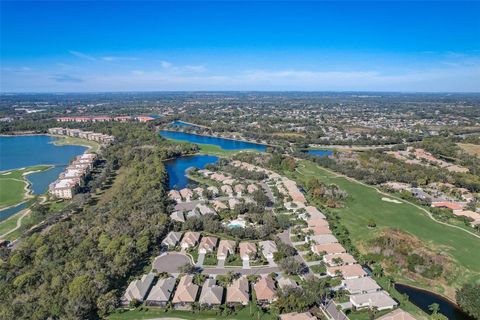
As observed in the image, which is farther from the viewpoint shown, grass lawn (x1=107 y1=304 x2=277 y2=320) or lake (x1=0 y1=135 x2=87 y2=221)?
lake (x1=0 y1=135 x2=87 y2=221)

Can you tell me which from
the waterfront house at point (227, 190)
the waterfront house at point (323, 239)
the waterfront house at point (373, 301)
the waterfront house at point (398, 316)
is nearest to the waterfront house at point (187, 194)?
the waterfront house at point (227, 190)

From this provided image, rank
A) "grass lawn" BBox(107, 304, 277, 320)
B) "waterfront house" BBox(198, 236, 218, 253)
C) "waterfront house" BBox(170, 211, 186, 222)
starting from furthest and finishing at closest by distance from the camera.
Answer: "waterfront house" BBox(170, 211, 186, 222) < "waterfront house" BBox(198, 236, 218, 253) < "grass lawn" BBox(107, 304, 277, 320)

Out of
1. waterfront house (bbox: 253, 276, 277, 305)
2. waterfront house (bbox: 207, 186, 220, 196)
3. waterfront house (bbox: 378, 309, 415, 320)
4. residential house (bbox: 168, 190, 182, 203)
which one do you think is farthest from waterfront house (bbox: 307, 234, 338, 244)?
residential house (bbox: 168, 190, 182, 203)

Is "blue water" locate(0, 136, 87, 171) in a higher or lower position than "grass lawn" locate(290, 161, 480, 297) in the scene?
higher

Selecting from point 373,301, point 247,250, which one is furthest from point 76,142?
point 373,301

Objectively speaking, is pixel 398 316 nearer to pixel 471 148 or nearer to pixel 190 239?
pixel 190 239

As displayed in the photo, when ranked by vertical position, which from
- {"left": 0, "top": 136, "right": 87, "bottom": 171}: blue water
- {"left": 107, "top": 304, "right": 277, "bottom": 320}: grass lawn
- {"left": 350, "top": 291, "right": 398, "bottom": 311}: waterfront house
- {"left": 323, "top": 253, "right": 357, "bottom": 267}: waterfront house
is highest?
{"left": 0, "top": 136, "right": 87, "bottom": 171}: blue water

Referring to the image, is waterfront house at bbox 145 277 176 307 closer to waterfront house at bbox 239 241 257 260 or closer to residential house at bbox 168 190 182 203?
waterfront house at bbox 239 241 257 260

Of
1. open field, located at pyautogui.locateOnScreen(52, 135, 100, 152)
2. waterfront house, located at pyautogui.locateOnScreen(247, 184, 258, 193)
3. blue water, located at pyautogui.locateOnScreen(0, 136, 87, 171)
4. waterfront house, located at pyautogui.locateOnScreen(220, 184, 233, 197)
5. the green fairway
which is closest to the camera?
the green fairway
